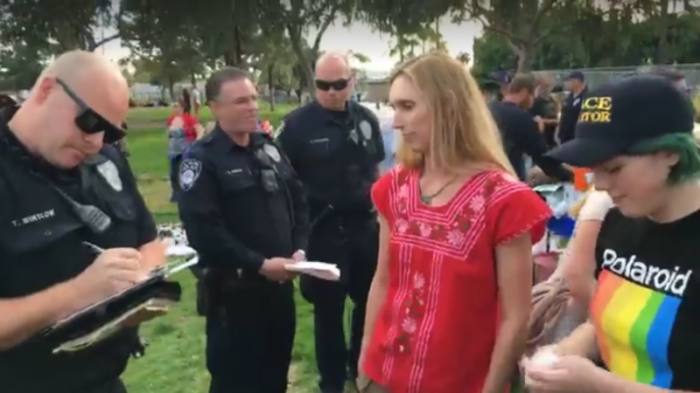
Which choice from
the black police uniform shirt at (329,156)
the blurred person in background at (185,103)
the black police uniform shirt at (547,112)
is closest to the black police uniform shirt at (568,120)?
the black police uniform shirt at (547,112)

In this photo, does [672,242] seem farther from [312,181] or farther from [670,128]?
[312,181]

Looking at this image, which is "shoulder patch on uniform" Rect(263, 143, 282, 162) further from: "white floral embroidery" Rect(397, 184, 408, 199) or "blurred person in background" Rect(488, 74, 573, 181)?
"blurred person in background" Rect(488, 74, 573, 181)

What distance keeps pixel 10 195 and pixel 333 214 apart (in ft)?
9.43

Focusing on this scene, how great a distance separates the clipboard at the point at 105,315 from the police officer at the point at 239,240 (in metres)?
1.52

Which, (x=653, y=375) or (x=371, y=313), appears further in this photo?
(x=371, y=313)

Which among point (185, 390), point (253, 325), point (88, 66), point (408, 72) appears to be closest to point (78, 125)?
point (88, 66)

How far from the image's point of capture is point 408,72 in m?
2.60

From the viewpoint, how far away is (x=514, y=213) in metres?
2.41

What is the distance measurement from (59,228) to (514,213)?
1355mm

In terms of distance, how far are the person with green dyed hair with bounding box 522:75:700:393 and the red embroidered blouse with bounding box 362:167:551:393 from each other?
55 centimetres

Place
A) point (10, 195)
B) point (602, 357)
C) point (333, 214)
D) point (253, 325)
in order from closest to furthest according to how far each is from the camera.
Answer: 1. point (602, 357)
2. point (10, 195)
3. point (253, 325)
4. point (333, 214)

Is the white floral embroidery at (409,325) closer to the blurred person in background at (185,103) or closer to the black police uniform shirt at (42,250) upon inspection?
the black police uniform shirt at (42,250)

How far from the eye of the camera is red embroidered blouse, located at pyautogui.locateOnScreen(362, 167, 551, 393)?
242 centimetres

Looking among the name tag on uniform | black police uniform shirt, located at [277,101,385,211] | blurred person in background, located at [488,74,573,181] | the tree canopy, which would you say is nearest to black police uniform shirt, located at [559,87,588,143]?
blurred person in background, located at [488,74,573,181]
